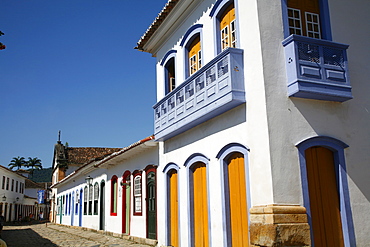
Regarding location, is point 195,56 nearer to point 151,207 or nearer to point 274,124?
point 274,124

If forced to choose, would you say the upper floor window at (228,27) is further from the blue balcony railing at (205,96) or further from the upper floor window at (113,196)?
the upper floor window at (113,196)

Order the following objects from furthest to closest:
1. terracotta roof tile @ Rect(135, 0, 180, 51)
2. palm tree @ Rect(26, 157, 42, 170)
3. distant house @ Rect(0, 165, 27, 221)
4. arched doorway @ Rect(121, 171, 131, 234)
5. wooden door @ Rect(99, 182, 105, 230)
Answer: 1. palm tree @ Rect(26, 157, 42, 170)
2. distant house @ Rect(0, 165, 27, 221)
3. wooden door @ Rect(99, 182, 105, 230)
4. arched doorway @ Rect(121, 171, 131, 234)
5. terracotta roof tile @ Rect(135, 0, 180, 51)

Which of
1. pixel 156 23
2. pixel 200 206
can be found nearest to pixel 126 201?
pixel 200 206

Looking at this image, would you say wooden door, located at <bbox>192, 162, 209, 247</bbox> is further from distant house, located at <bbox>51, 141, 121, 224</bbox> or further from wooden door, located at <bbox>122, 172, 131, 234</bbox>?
distant house, located at <bbox>51, 141, 121, 224</bbox>

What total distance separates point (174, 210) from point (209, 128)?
9.95ft

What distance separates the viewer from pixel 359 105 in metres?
7.62

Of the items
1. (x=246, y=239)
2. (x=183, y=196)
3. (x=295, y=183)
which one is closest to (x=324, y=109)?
(x=295, y=183)

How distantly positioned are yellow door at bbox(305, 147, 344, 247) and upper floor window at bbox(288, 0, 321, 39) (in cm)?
231

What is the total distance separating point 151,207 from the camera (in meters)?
13.0

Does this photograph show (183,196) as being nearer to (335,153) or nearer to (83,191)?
(335,153)

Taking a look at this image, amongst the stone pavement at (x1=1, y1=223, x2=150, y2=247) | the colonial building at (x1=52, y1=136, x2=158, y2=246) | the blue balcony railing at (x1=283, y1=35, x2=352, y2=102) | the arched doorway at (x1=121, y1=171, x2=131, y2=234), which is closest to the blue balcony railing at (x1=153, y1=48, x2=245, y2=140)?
the blue balcony railing at (x1=283, y1=35, x2=352, y2=102)

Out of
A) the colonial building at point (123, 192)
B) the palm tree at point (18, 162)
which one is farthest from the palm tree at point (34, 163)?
the colonial building at point (123, 192)

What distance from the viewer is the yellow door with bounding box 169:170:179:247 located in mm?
10516

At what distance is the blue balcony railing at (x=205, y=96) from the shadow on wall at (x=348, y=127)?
1.17 m
